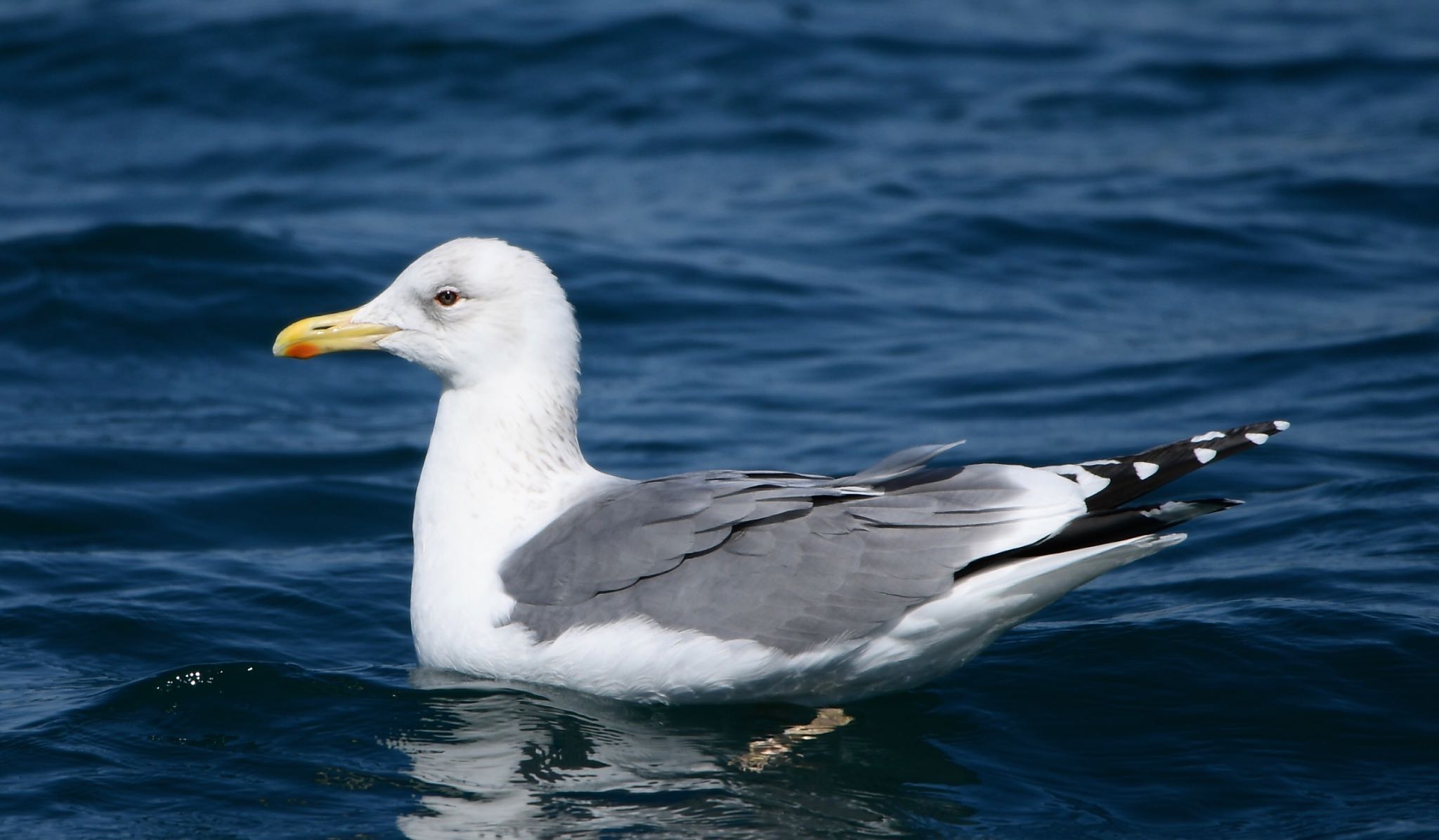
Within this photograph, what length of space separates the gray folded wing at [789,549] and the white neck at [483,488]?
0.29 meters

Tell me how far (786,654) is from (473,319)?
5.73ft

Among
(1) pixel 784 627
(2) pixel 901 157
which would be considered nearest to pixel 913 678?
(1) pixel 784 627

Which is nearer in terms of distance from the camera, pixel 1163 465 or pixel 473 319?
pixel 1163 465

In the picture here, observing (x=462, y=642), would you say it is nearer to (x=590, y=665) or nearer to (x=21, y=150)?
(x=590, y=665)

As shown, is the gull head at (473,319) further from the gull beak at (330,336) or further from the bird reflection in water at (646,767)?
the bird reflection in water at (646,767)

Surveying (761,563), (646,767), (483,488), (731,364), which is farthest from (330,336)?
(731,364)

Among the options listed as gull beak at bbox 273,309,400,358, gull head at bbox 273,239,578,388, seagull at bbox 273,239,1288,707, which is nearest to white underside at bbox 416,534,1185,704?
seagull at bbox 273,239,1288,707

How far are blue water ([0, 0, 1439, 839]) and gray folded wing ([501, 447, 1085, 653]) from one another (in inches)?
17.3

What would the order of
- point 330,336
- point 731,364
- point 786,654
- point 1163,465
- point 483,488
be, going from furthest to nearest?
point 731,364, point 330,336, point 483,488, point 786,654, point 1163,465

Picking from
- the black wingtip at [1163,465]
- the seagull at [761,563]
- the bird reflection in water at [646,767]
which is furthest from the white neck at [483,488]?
the black wingtip at [1163,465]

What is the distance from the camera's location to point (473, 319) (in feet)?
19.7

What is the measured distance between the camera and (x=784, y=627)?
17.1ft

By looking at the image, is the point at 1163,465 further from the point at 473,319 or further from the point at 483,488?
the point at 473,319

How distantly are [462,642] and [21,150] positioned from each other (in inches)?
410
